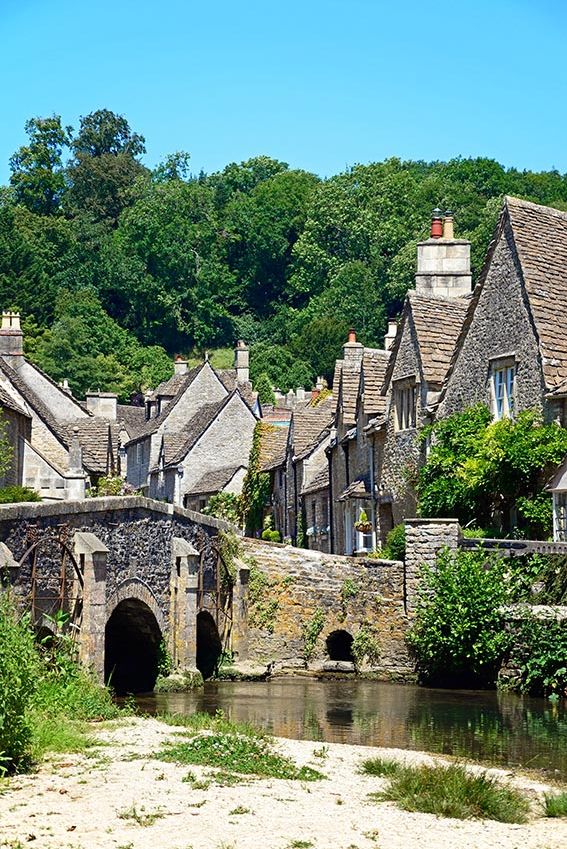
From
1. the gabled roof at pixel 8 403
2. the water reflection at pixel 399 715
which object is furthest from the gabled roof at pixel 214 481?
the water reflection at pixel 399 715

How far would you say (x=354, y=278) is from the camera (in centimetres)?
11456

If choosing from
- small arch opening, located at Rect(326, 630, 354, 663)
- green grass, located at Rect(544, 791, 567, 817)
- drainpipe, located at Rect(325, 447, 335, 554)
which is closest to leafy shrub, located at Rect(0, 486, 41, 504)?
small arch opening, located at Rect(326, 630, 354, 663)

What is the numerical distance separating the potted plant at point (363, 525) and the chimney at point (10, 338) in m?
20.1

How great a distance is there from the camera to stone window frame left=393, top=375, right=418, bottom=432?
3972 cm

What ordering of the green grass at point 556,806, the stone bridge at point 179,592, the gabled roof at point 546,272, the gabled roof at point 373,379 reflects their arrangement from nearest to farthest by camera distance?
the green grass at point 556,806 < the stone bridge at point 179,592 < the gabled roof at point 546,272 < the gabled roof at point 373,379

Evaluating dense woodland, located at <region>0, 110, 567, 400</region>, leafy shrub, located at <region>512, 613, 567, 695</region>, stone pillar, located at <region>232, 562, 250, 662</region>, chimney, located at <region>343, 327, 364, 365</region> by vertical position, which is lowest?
leafy shrub, located at <region>512, 613, 567, 695</region>

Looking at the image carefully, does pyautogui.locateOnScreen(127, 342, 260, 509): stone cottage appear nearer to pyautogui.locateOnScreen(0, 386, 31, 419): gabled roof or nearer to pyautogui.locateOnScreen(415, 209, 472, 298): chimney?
pyautogui.locateOnScreen(0, 386, 31, 419): gabled roof

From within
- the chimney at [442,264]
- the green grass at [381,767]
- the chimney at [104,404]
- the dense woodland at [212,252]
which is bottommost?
the green grass at [381,767]

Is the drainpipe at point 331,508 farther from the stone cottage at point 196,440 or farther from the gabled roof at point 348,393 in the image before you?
the stone cottage at point 196,440

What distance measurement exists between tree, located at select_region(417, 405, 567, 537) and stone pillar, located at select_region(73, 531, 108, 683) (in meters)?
10.4

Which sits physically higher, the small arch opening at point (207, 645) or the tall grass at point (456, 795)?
the small arch opening at point (207, 645)

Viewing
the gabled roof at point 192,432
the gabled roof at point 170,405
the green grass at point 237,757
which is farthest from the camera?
the gabled roof at point 170,405

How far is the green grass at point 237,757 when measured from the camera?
1908cm

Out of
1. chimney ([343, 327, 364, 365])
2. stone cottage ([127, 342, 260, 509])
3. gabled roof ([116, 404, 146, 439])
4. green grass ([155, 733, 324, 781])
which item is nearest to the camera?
green grass ([155, 733, 324, 781])
